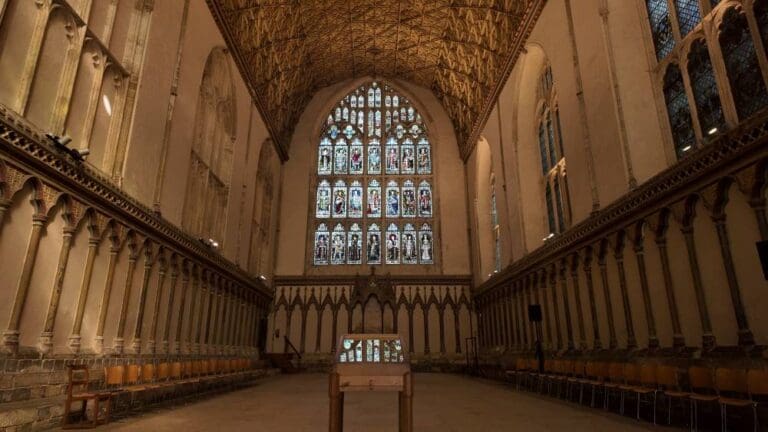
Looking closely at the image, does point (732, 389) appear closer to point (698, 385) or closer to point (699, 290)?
point (698, 385)

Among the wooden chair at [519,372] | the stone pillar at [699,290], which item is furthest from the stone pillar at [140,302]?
the stone pillar at [699,290]

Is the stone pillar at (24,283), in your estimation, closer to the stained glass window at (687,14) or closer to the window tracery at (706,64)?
the window tracery at (706,64)

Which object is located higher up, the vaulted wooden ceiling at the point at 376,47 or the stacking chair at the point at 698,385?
the vaulted wooden ceiling at the point at 376,47

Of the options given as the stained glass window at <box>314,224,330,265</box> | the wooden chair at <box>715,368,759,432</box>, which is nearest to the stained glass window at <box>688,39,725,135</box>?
the wooden chair at <box>715,368,759,432</box>

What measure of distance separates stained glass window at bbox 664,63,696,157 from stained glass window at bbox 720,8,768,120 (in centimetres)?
115

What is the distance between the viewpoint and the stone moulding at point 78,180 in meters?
6.13

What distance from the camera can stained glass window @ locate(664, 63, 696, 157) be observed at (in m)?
8.86

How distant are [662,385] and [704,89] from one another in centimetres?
553

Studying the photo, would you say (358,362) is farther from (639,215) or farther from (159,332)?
(159,332)

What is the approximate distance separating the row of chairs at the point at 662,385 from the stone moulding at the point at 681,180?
9.60 feet

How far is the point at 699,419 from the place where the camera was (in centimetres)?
647

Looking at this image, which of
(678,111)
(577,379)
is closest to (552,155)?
(678,111)

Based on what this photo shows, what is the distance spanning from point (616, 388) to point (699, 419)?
4.71 ft

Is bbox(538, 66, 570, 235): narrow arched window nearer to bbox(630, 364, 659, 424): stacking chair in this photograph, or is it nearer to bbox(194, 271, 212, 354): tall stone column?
bbox(630, 364, 659, 424): stacking chair
